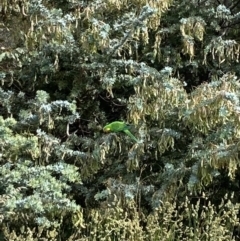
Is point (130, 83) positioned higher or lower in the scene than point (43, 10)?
lower

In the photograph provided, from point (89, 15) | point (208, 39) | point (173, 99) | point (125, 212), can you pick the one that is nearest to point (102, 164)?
point (125, 212)

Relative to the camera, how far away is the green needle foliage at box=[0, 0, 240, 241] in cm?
247

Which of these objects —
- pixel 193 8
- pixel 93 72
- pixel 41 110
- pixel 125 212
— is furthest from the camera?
pixel 193 8

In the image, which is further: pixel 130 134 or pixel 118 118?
pixel 118 118

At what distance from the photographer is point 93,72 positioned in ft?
9.66

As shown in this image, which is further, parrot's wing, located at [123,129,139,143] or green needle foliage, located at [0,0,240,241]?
parrot's wing, located at [123,129,139,143]

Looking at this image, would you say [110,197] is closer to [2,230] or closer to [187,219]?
[187,219]

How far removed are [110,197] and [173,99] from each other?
588 mm

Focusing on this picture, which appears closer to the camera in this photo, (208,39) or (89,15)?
(89,15)

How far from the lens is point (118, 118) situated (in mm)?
3139

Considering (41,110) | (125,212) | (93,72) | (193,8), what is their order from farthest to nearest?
(193,8) < (93,72) < (41,110) < (125,212)

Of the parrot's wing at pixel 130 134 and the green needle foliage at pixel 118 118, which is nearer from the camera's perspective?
the green needle foliage at pixel 118 118

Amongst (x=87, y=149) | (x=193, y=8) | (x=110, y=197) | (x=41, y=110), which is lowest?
(x=110, y=197)

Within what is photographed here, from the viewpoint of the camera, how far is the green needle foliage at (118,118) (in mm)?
2473
